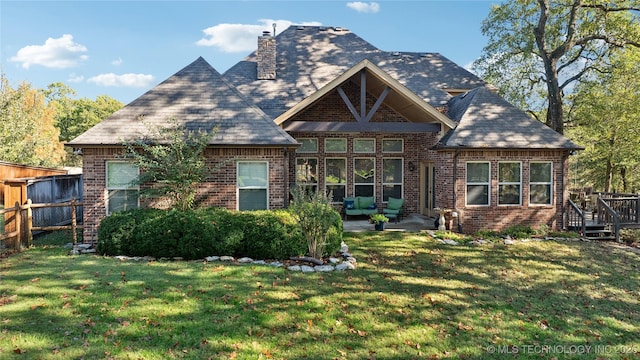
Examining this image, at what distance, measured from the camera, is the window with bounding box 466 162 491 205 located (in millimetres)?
13414

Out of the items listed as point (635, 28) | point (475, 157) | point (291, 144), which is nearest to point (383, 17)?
point (475, 157)

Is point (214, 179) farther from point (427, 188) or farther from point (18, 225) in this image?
point (427, 188)

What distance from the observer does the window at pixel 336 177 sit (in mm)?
15672

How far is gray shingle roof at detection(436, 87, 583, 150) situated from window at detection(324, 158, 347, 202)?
4027 mm

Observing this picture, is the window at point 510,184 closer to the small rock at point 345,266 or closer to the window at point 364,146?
the window at point 364,146

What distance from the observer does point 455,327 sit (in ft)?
19.4

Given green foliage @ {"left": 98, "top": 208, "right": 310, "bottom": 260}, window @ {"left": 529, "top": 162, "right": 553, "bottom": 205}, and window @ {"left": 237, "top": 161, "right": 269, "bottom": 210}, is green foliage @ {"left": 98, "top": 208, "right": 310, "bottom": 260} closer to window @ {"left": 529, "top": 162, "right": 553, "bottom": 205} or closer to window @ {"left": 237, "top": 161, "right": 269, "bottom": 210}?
window @ {"left": 237, "top": 161, "right": 269, "bottom": 210}

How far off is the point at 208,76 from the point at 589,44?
20.1m

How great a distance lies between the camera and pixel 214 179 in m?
11.4

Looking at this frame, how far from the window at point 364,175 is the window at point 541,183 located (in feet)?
19.1

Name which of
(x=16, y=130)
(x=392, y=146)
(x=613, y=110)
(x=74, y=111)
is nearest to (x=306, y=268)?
(x=392, y=146)

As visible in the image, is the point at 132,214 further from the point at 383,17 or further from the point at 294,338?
the point at 383,17

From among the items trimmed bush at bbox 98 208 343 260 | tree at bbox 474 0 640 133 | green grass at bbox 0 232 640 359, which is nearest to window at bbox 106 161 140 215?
trimmed bush at bbox 98 208 343 260

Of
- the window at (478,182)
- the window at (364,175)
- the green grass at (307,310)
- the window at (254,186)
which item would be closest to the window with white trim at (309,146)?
the window at (364,175)
